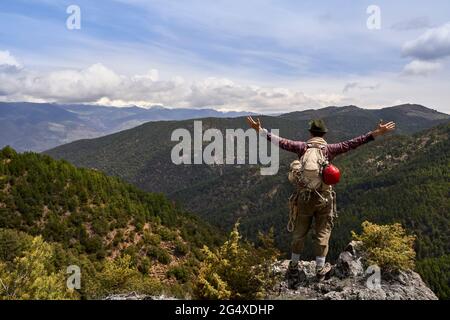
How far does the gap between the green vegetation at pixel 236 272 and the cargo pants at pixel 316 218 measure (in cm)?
74

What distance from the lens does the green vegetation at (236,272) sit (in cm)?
903

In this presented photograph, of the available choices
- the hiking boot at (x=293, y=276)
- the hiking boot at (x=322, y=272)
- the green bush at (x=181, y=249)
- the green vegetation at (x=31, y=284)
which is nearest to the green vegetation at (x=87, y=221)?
the green bush at (x=181, y=249)

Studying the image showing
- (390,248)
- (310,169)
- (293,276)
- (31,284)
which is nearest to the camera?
(310,169)

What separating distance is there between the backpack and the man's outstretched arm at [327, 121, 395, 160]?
0.89ft

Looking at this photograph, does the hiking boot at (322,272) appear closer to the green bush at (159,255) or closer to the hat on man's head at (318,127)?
the hat on man's head at (318,127)

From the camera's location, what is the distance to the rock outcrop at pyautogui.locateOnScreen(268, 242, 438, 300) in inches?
375

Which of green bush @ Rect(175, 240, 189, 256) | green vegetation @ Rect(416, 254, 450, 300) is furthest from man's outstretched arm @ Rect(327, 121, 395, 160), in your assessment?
green vegetation @ Rect(416, 254, 450, 300)

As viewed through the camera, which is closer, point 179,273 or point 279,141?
point 279,141

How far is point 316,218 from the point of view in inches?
390

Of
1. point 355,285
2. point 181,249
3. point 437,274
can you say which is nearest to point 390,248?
point 355,285

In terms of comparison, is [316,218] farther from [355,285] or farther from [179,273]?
[179,273]

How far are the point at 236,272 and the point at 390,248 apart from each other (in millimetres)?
4043

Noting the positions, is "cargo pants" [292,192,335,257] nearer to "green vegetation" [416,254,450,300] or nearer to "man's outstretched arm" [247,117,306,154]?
"man's outstretched arm" [247,117,306,154]

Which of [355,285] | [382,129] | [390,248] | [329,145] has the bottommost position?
[355,285]
